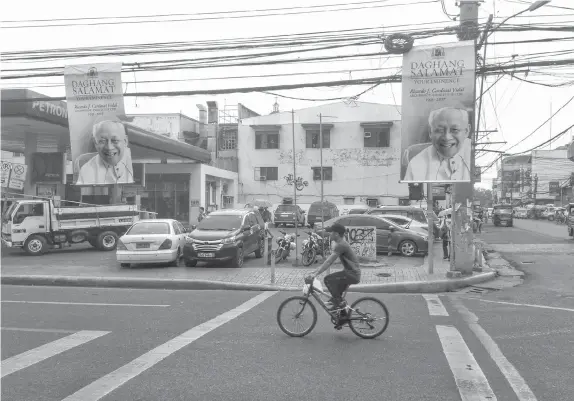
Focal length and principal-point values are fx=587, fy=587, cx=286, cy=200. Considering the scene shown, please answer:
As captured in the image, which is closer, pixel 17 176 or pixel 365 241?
pixel 365 241

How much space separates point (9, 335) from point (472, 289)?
10.3 metres

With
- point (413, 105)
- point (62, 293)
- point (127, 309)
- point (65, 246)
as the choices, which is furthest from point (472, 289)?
point (65, 246)

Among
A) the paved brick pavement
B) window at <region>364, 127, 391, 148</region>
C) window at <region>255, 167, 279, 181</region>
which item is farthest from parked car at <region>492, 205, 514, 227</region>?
the paved brick pavement

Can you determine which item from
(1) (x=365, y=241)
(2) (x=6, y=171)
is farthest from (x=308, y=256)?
(2) (x=6, y=171)

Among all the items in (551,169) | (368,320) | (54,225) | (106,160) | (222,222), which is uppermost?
(551,169)

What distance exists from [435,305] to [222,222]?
324 inches

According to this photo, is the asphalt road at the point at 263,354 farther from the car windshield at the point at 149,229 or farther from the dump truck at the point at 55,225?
the dump truck at the point at 55,225

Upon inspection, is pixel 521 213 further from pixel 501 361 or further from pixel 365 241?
pixel 501 361

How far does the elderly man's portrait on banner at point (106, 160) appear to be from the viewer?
55.8 feet

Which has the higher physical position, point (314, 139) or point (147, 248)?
point (314, 139)

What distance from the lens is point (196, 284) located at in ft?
46.6

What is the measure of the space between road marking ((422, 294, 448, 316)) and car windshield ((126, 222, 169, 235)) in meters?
8.23

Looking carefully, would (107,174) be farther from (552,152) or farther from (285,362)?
(552,152)

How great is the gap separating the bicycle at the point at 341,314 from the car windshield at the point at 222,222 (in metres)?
9.50
